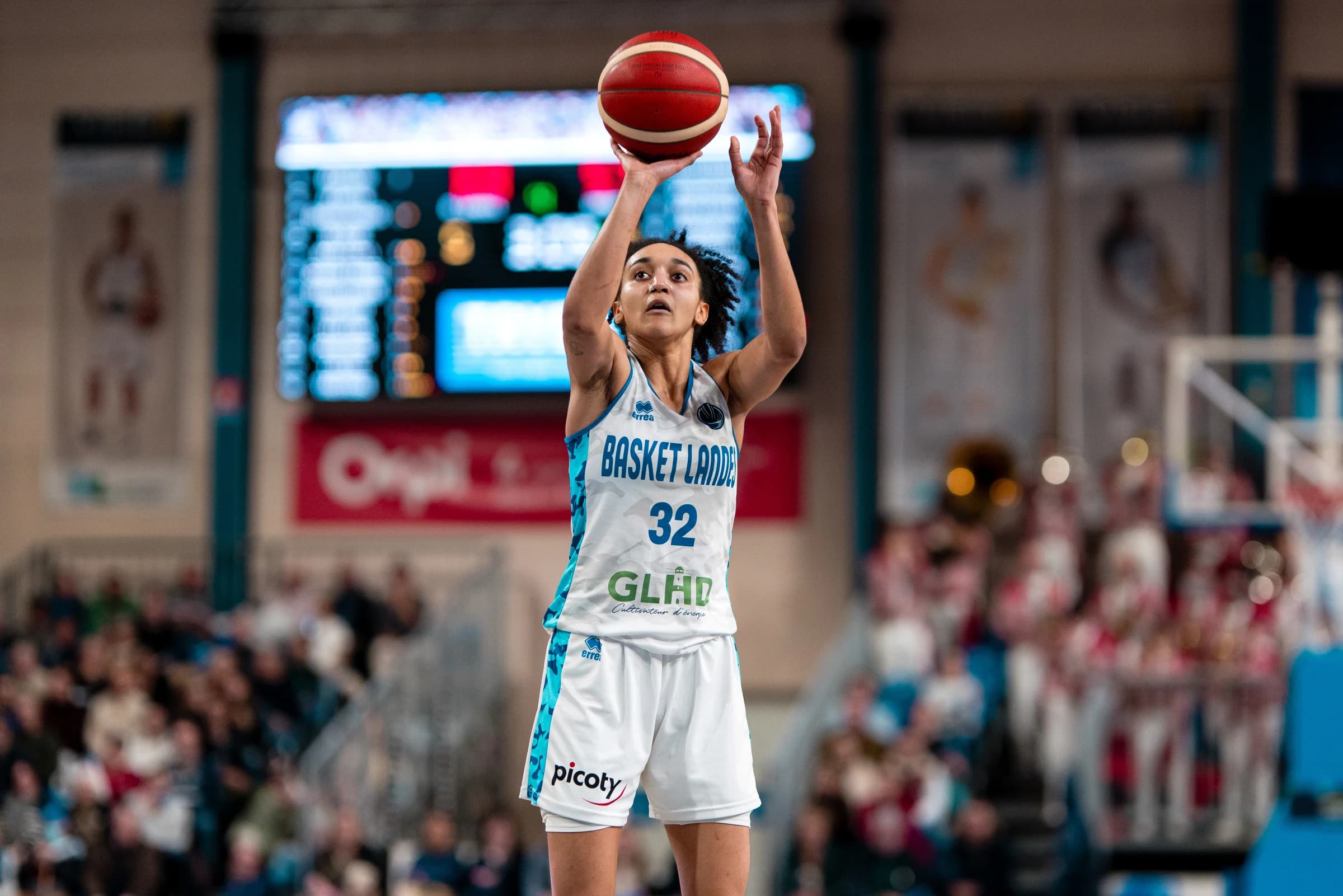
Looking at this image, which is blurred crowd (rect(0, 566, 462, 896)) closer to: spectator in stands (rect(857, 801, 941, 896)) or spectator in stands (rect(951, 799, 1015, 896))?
spectator in stands (rect(857, 801, 941, 896))

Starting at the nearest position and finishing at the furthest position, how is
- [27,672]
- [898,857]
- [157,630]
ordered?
[898,857]
[27,672]
[157,630]

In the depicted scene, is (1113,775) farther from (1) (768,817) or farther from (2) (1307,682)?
(2) (1307,682)

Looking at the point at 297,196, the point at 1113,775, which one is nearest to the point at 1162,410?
the point at 1113,775

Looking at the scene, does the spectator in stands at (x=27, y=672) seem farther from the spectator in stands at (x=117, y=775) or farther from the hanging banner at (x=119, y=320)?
the hanging banner at (x=119, y=320)

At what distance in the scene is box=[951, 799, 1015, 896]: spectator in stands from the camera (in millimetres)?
10664

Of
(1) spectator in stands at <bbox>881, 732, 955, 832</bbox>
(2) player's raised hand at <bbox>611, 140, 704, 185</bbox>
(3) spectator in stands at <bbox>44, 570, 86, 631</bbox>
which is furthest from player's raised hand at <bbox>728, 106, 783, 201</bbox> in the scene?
(3) spectator in stands at <bbox>44, 570, 86, 631</bbox>

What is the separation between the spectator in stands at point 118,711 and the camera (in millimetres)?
13258

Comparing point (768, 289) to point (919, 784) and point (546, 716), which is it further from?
point (919, 784)

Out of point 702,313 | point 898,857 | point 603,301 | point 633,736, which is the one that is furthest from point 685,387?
point 898,857

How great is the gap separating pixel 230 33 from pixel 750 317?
23.3ft

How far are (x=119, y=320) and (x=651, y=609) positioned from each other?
14677 mm

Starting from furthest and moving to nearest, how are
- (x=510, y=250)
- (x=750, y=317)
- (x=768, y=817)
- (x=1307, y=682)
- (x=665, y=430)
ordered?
(x=510, y=250), (x=750, y=317), (x=768, y=817), (x=1307, y=682), (x=665, y=430)

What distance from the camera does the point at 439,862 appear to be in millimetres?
11383

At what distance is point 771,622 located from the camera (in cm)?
1666
